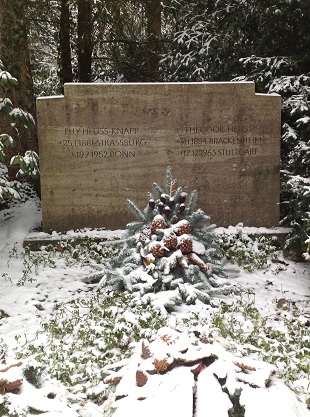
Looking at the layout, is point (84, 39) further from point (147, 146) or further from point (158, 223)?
point (158, 223)

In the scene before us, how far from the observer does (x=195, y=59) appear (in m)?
9.44

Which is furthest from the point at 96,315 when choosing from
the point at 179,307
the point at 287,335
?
the point at 287,335

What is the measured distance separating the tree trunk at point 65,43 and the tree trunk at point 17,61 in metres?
3.11

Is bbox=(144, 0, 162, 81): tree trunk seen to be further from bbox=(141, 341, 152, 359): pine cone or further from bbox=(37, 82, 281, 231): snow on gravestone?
bbox=(141, 341, 152, 359): pine cone

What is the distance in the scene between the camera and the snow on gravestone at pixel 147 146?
6.84m

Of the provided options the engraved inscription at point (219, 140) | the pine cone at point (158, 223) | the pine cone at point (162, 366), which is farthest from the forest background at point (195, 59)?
the pine cone at point (162, 366)

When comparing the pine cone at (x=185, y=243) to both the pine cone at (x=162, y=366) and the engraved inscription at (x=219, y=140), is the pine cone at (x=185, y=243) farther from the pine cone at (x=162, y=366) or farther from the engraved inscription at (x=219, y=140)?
the pine cone at (x=162, y=366)

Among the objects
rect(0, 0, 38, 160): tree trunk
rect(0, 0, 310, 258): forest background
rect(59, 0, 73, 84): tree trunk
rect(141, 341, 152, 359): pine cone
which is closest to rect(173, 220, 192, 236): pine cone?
rect(0, 0, 310, 258): forest background

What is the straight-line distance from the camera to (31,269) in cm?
589

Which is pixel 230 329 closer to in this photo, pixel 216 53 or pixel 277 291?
pixel 277 291

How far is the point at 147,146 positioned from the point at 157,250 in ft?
7.61

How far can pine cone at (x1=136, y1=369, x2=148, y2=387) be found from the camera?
103 inches

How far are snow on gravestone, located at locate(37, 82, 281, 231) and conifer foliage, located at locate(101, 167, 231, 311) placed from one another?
5.21 ft

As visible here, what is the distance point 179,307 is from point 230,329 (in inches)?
22.0
